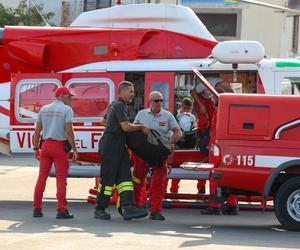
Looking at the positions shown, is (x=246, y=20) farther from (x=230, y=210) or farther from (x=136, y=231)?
(x=136, y=231)

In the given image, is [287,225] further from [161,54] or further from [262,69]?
[161,54]

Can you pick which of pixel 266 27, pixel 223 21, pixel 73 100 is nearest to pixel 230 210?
pixel 73 100

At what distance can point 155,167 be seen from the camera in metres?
10.5

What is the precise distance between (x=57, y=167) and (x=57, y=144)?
319mm

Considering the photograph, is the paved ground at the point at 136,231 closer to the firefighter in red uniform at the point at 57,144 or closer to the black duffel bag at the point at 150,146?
the firefighter in red uniform at the point at 57,144

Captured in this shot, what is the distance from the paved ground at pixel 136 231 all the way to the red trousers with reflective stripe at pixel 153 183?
0.99ft

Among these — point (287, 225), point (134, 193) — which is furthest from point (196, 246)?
point (134, 193)

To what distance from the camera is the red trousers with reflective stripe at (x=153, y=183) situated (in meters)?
10.4

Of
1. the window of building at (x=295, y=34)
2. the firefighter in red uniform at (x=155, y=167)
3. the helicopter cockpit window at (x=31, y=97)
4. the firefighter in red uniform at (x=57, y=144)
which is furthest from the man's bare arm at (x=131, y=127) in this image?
the window of building at (x=295, y=34)

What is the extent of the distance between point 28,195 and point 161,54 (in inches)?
139

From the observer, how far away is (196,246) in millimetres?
8492

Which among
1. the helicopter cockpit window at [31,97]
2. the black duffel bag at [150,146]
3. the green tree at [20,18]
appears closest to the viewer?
the black duffel bag at [150,146]

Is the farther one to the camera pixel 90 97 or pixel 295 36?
pixel 295 36

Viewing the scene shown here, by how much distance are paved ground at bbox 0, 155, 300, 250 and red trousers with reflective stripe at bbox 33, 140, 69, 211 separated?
0.33m
